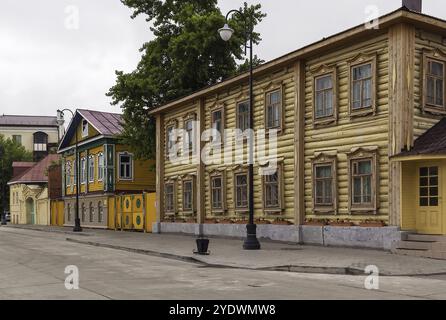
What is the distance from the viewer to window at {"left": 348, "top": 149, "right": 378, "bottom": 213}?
62.9ft

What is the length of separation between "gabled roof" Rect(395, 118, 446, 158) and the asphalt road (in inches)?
184

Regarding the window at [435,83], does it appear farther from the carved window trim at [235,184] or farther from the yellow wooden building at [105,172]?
the yellow wooden building at [105,172]

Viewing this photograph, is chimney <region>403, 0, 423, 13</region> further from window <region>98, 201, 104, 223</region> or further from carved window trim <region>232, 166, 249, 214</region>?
window <region>98, 201, 104, 223</region>

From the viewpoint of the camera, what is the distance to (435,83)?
1950cm

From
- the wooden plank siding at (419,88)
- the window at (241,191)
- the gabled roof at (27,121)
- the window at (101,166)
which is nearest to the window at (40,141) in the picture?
the gabled roof at (27,121)

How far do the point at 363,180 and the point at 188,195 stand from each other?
42.9ft

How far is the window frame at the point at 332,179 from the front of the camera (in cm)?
2081

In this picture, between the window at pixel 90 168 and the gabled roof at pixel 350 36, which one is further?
the window at pixel 90 168

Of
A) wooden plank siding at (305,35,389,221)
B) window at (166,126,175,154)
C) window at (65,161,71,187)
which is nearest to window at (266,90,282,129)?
wooden plank siding at (305,35,389,221)

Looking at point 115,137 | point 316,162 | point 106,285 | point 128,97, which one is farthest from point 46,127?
point 106,285

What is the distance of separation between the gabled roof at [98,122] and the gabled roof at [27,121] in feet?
184

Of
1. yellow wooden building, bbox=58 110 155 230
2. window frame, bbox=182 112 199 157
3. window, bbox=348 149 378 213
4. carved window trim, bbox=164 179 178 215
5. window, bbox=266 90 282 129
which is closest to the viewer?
window, bbox=348 149 378 213

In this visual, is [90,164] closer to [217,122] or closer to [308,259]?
[217,122]

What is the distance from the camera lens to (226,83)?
2692cm
